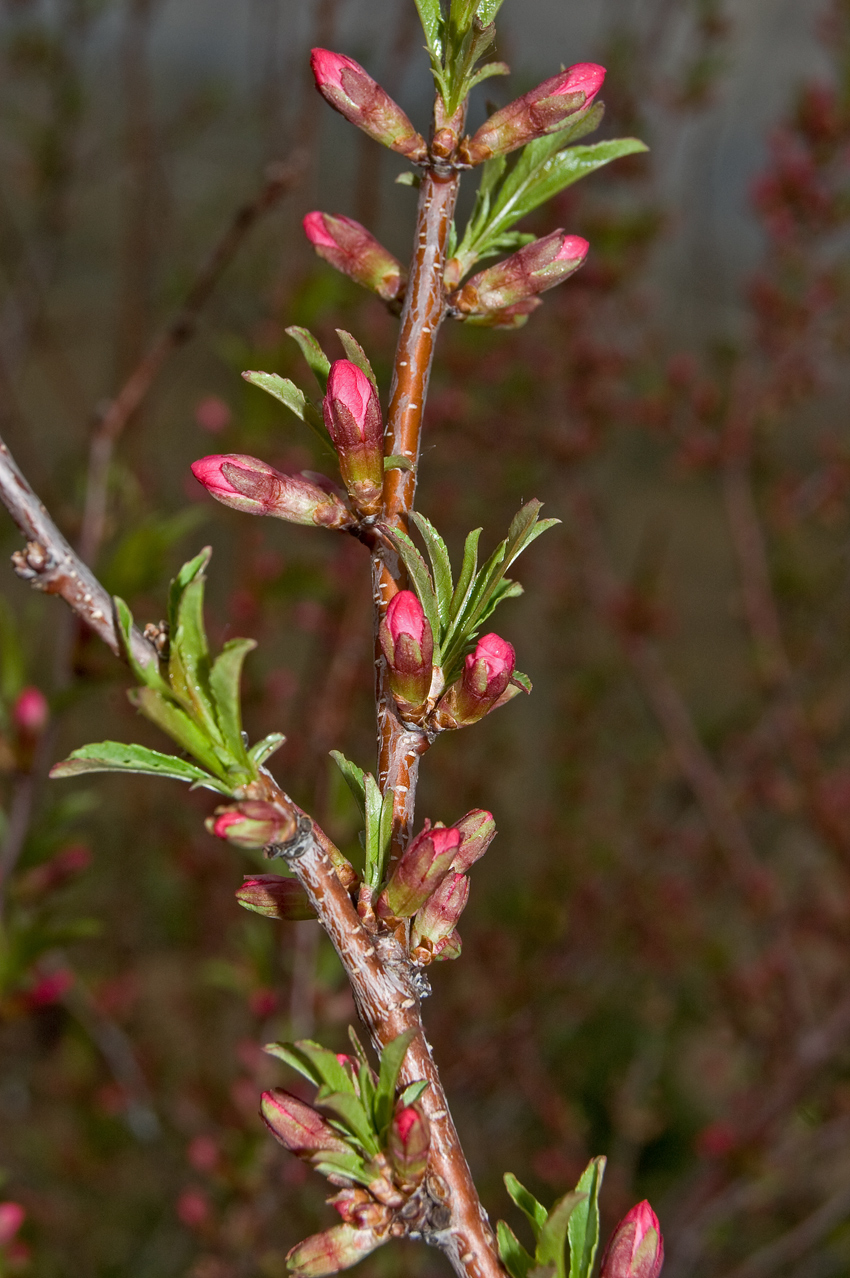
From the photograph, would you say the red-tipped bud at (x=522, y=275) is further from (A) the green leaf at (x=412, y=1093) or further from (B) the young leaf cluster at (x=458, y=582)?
(A) the green leaf at (x=412, y=1093)

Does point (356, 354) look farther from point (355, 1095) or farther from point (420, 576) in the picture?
point (355, 1095)

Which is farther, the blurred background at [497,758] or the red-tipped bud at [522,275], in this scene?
the blurred background at [497,758]

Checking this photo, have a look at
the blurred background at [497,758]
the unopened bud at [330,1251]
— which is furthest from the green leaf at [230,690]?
the blurred background at [497,758]

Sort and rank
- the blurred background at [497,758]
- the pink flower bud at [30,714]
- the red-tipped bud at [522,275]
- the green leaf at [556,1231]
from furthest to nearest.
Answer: the blurred background at [497,758]
the pink flower bud at [30,714]
the red-tipped bud at [522,275]
the green leaf at [556,1231]

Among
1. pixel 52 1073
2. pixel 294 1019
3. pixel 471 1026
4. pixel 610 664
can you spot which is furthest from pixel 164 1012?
pixel 294 1019

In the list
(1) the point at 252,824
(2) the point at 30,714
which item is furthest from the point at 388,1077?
(2) the point at 30,714

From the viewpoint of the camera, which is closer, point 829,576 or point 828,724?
point 828,724

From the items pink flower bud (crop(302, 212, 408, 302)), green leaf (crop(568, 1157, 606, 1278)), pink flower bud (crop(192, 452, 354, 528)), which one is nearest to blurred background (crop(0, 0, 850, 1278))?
pink flower bud (crop(302, 212, 408, 302))

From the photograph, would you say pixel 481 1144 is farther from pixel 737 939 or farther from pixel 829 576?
pixel 829 576
